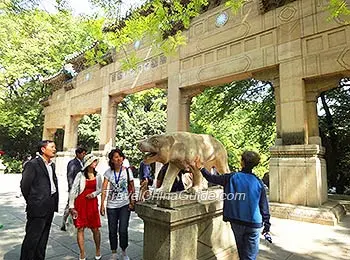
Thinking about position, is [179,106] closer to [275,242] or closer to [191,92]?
[191,92]

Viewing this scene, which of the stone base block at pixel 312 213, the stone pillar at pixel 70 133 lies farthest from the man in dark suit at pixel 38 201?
the stone pillar at pixel 70 133

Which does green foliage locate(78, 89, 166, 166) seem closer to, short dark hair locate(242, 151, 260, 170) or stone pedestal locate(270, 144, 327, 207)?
stone pedestal locate(270, 144, 327, 207)

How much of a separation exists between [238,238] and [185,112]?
700 cm

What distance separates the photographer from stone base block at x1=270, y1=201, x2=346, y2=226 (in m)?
5.61

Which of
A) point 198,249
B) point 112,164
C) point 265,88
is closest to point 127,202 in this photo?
point 112,164

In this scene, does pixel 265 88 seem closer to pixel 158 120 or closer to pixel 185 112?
pixel 185 112

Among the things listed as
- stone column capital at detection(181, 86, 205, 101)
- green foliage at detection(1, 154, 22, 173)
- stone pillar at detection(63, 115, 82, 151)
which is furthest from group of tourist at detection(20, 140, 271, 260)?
green foliage at detection(1, 154, 22, 173)

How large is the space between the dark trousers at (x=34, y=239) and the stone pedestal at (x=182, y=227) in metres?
1.28

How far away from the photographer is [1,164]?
73.3 feet

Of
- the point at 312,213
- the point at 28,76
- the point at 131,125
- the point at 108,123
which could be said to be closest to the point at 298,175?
the point at 312,213

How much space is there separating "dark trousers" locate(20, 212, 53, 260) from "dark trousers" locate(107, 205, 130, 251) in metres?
0.82

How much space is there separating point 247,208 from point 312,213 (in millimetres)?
3844

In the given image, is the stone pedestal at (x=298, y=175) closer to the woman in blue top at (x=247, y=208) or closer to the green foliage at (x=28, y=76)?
the woman in blue top at (x=247, y=208)

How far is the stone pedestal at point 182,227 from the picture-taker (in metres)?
2.81
